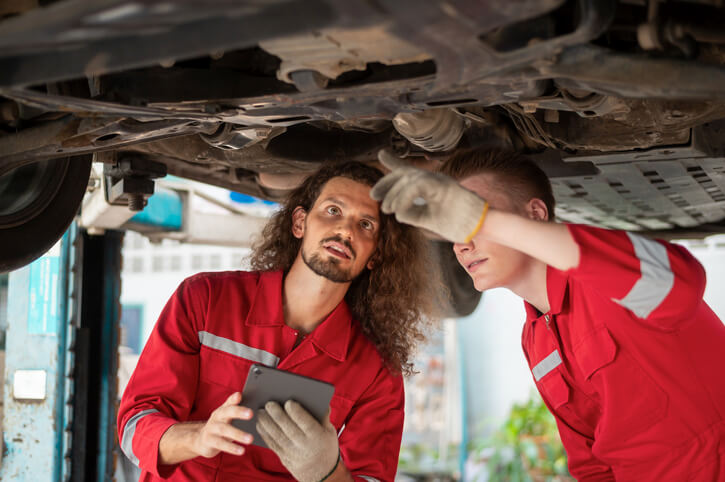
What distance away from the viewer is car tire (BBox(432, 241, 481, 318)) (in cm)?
319

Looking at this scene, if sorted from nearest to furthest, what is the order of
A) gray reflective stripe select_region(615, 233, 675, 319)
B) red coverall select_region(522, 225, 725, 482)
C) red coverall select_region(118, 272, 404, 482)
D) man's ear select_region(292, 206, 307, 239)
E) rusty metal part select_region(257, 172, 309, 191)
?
gray reflective stripe select_region(615, 233, 675, 319) → red coverall select_region(522, 225, 725, 482) → red coverall select_region(118, 272, 404, 482) → man's ear select_region(292, 206, 307, 239) → rusty metal part select_region(257, 172, 309, 191)

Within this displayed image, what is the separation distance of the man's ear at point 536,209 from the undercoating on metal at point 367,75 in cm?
22

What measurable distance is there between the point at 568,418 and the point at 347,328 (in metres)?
0.71

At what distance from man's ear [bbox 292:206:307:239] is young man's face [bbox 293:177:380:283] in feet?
0.33

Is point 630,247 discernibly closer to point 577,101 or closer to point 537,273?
point 577,101

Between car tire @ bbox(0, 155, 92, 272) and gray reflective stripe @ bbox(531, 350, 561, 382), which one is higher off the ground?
car tire @ bbox(0, 155, 92, 272)

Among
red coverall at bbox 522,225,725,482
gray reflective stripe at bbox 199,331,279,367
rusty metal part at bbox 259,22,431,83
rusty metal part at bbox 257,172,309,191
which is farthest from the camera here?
rusty metal part at bbox 257,172,309,191

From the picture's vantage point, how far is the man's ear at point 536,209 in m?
1.81

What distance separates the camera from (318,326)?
212 cm

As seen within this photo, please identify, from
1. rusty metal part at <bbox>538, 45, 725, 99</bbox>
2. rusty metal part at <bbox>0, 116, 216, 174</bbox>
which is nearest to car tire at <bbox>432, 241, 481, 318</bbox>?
rusty metal part at <bbox>0, 116, 216, 174</bbox>

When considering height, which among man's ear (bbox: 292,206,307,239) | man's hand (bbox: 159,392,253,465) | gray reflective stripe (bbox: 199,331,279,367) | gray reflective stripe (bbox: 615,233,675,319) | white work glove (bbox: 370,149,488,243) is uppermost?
white work glove (bbox: 370,149,488,243)

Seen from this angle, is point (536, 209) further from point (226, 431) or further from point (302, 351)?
point (226, 431)

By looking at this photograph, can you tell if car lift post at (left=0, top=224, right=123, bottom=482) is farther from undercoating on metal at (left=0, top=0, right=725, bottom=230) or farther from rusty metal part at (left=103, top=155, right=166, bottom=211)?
undercoating on metal at (left=0, top=0, right=725, bottom=230)

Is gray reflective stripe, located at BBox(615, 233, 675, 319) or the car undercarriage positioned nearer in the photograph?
the car undercarriage
